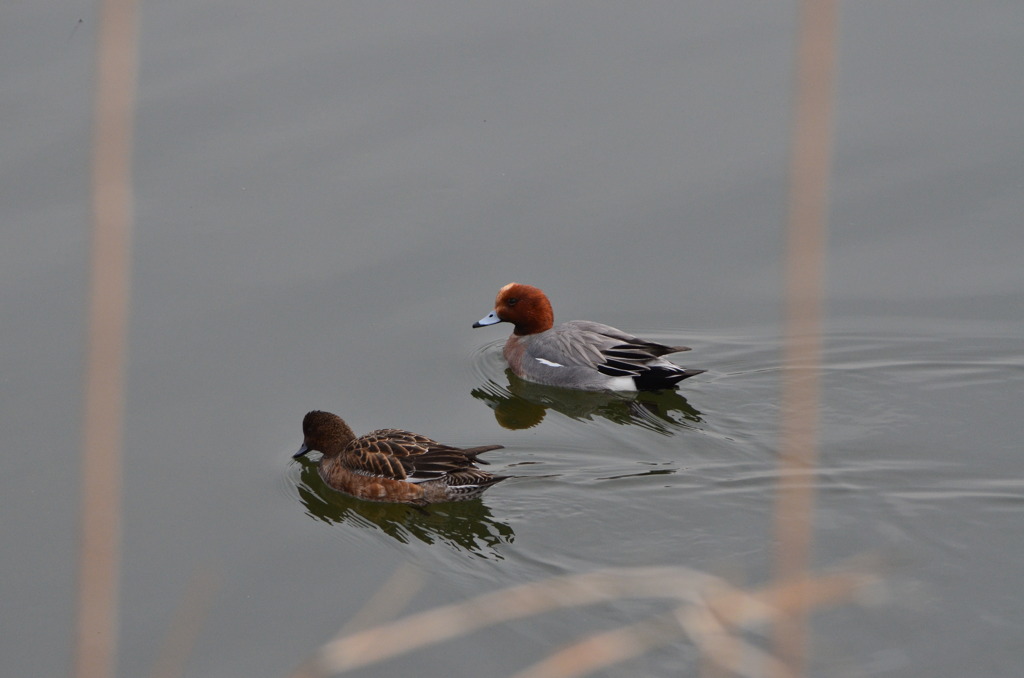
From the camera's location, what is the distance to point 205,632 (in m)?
5.85

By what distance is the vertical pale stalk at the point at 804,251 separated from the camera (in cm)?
182

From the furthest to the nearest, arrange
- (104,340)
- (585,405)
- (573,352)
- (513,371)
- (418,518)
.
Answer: (513,371) < (573,352) < (585,405) < (418,518) < (104,340)

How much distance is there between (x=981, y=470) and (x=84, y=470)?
238 inches

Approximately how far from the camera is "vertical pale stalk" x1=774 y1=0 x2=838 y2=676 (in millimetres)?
1818

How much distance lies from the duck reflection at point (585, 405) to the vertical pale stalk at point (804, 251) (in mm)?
Result: 5867

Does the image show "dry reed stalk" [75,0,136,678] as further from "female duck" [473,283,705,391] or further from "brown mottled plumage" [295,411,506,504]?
"female duck" [473,283,705,391]

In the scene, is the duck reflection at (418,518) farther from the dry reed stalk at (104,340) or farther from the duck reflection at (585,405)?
the dry reed stalk at (104,340)

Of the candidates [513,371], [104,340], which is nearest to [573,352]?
[513,371]

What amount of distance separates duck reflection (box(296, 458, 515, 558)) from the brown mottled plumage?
57 millimetres

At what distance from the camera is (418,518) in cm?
721

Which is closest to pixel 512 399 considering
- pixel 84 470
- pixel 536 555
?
pixel 536 555

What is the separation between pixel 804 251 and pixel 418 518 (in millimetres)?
5529

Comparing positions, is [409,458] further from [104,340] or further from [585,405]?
[104,340]

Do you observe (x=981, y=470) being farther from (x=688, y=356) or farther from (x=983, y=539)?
(x=688, y=356)
